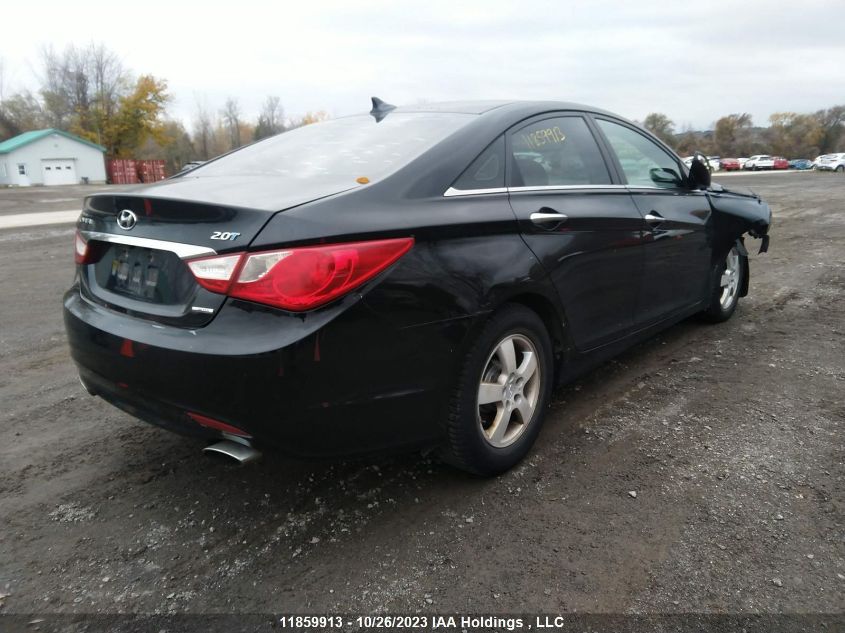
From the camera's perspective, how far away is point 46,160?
173 feet

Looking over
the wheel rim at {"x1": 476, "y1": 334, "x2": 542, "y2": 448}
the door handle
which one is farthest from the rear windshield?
the wheel rim at {"x1": 476, "y1": 334, "x2": 542, "y2": 448}

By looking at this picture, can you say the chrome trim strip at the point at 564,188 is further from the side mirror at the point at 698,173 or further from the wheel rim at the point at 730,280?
the wheel rim at the point at 730,280

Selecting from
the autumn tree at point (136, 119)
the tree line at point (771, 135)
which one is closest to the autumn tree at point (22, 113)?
the autumn tree at point (136, 119)

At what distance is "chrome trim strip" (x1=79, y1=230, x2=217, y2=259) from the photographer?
2.15m

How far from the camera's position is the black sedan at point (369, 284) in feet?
6.79

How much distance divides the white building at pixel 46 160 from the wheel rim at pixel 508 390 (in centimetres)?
5975

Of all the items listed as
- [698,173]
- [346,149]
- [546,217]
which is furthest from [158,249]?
[698,173]

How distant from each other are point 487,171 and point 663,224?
5.09 feet

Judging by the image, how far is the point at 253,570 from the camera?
2248 millimetres

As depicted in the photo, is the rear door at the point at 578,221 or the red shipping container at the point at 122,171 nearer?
the rear door at the point at 578,221

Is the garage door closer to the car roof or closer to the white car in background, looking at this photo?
the car roof

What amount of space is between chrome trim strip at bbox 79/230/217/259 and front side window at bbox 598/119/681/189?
244 cm

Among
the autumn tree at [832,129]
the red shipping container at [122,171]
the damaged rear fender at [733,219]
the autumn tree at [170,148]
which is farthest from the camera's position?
the autumn tree at [832,129]

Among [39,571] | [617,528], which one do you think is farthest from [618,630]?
[39,571]
